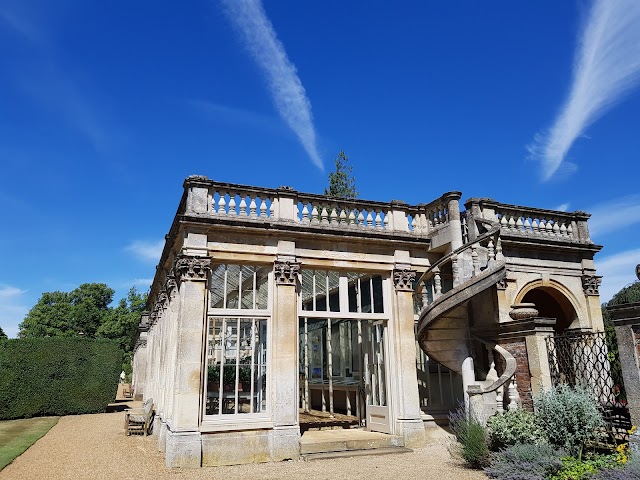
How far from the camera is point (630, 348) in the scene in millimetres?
6254

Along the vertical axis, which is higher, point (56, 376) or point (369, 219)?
point (369, 219)

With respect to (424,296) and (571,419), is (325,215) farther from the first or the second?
(571,419)

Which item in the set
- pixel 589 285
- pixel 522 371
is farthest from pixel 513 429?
pixel 589 285

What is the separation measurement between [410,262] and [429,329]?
1.65m

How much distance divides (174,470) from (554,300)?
915 centimetres

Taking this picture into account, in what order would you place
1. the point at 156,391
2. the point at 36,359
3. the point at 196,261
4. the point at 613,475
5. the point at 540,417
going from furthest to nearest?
the point at 36,359, the point at 156,391, the point at 196,261, the point at 540,417, the point at 613,475

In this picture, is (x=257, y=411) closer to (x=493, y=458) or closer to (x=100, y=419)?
(x=493, y=458)

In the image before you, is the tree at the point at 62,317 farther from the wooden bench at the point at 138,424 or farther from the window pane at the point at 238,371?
the window pane at the point at 238,371

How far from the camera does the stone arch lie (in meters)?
10.5

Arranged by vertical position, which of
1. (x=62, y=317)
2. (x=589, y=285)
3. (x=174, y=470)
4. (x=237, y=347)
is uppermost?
(x=62, y=317)

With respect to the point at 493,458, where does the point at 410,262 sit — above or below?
above

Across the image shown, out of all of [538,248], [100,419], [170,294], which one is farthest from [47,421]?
[538,248]

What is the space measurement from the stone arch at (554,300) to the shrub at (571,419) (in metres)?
3.72

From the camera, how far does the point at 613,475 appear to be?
17.1 feet
